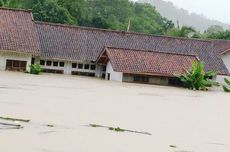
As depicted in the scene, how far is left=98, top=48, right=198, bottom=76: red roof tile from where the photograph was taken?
1364 inches

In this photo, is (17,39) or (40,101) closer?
(40,101)

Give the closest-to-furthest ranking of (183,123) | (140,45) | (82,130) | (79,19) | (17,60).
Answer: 1. (82,130)
2. (183,123)
3. (17,60)
4. (140,45)
5. (79,19)

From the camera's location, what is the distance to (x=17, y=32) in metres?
35.0

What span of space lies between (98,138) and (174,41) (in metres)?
32.3

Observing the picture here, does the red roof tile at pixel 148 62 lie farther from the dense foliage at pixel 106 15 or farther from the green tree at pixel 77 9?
the green tree at pixel 77 9

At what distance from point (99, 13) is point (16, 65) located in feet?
115

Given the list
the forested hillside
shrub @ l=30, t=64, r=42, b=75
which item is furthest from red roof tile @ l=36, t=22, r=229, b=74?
the forested hillside

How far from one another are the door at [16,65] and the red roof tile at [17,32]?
95cm

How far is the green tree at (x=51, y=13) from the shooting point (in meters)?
48.5

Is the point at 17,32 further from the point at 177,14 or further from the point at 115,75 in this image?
the point at 177,14

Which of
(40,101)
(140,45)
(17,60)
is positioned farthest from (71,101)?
(140,45)

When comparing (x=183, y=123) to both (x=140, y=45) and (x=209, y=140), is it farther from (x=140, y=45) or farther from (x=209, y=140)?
(x=140, y=45)

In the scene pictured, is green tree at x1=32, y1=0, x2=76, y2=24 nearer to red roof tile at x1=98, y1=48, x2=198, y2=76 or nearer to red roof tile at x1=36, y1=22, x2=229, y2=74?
red roof tile at x1=36, y1=22, x2=229, y2=74

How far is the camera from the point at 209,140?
37.3ft
